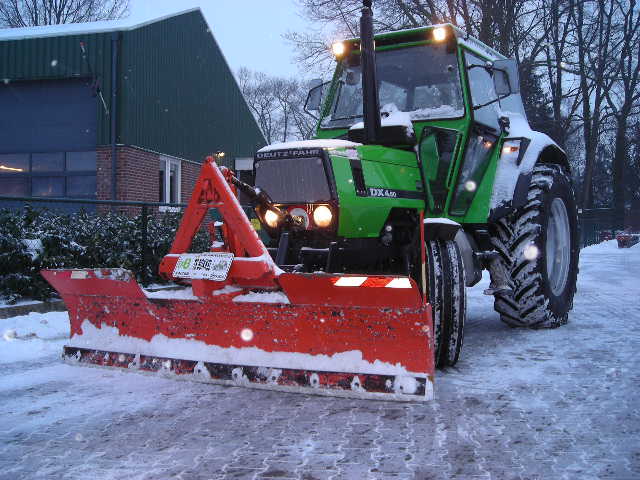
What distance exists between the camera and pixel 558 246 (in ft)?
21.7

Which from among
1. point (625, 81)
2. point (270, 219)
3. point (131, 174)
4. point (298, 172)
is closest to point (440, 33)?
point (298, 172)

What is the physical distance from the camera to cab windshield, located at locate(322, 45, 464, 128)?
5.21 m

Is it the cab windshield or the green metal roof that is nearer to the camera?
the cab windshield

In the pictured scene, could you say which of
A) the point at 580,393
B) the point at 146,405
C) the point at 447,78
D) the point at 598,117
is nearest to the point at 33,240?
the point at 146,405

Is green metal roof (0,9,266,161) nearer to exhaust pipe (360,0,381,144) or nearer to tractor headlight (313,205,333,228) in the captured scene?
exhaust pipe (360,0,381,144)

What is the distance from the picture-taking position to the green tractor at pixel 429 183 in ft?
13.9

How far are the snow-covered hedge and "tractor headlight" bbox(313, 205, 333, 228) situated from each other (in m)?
3.77

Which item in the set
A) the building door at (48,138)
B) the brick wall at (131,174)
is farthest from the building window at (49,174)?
the brick wall at (131,174)

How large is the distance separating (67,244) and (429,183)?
13.7 feet

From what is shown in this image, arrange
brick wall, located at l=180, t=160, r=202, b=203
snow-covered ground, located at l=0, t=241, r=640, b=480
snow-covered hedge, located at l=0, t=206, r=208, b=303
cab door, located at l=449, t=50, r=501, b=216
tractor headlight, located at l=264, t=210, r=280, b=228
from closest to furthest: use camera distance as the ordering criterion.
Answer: snow-covered ground, located at l=0, t=241, r=640, b=480 < tractor headlight, located at l=264, t=210, r=280, b=228 < cab door, located at l=449, t=50, r=501, b=216 < snow-covered hedge, located at l=0, t=206, r=208, b=303 < brick wall, located at l=180, t=160, r=202, b=203

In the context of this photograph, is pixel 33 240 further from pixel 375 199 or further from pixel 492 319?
pixel 492 319

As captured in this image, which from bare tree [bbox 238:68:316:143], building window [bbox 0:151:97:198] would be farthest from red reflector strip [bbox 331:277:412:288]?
bare tree [bbox 238:68:316:143]

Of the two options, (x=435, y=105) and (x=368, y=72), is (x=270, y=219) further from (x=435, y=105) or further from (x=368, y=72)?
(x=435, y=105)

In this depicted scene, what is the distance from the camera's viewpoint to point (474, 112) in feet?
17.0
